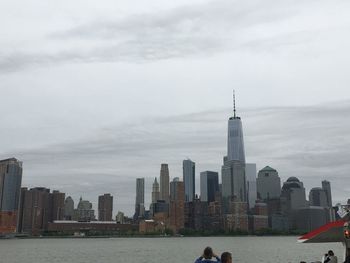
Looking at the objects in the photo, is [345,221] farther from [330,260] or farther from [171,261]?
[171,261]

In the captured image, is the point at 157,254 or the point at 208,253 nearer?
the point at 208,253

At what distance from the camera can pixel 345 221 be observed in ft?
68.5

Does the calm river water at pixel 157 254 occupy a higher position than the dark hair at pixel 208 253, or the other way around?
the dark hair at pixel 208 253

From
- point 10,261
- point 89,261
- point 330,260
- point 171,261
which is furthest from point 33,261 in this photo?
point 330,260

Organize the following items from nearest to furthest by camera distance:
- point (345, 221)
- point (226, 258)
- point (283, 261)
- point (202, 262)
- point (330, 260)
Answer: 1. point (226, 258)
2. point (202, 262)
3. point (345, 221)
4. point (330, 260)
5. point (283, 261)

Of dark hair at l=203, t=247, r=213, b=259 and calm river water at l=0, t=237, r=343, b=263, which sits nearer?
dark hair at l=203, t=247, r=213, b=259

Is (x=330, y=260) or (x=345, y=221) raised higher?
(x=345, y=221)

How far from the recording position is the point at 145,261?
79.1 m

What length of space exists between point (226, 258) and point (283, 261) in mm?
67235

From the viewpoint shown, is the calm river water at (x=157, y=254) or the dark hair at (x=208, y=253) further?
the calm river water at (x=157, y=254)

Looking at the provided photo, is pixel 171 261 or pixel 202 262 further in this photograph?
pixel 171 261

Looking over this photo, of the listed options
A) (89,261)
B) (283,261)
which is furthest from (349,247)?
(89,261)

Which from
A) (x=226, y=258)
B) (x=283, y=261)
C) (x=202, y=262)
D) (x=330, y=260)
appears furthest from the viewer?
(x=283, y=261)

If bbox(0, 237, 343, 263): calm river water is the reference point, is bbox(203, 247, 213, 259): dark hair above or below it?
above
